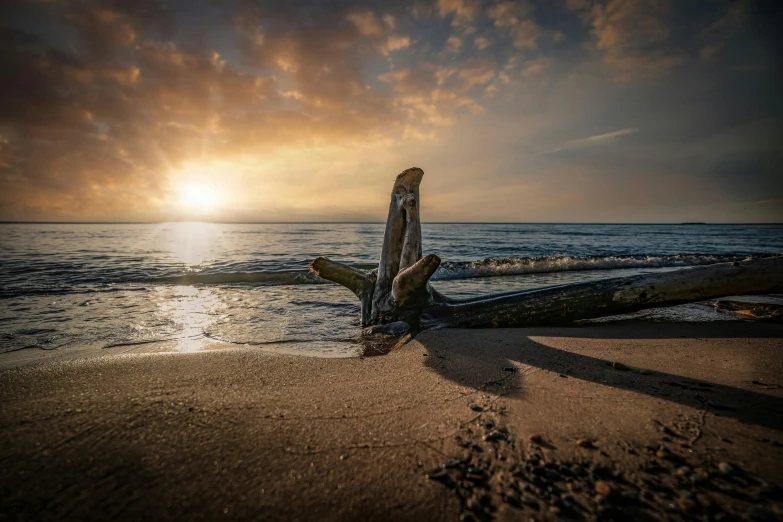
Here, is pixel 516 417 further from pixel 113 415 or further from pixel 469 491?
pixel 113 415

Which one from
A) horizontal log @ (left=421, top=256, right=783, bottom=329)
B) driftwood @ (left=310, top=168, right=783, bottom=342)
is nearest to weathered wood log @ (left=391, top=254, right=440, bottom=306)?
driftwood @ (left=310, top=168, right=783, bottom=342)

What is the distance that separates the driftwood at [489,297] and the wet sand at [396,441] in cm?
121

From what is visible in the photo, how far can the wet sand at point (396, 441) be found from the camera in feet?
4.27

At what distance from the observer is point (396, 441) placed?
5.66ft

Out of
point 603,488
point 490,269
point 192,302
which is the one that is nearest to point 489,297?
point 603,488

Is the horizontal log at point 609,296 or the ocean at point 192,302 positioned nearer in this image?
the horizontal log at point 609,296

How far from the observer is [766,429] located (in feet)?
5.53

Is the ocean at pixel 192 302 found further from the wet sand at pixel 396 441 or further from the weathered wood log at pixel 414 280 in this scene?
the wet sand at pixel 396 441

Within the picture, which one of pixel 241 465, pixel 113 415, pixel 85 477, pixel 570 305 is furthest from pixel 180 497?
pixel 570 305

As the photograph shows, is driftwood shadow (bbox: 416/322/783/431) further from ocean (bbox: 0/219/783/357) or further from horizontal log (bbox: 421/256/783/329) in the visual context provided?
ocean (bbox: 0/219/783/357)

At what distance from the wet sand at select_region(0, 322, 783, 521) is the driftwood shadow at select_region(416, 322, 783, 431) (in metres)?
0.02

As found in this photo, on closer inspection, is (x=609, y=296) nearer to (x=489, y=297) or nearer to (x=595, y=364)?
(x=489, y=297)

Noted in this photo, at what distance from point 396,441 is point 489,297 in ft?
11.3

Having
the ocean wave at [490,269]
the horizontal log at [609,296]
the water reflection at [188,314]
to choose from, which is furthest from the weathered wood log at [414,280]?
the ocean wave at [490,269]
